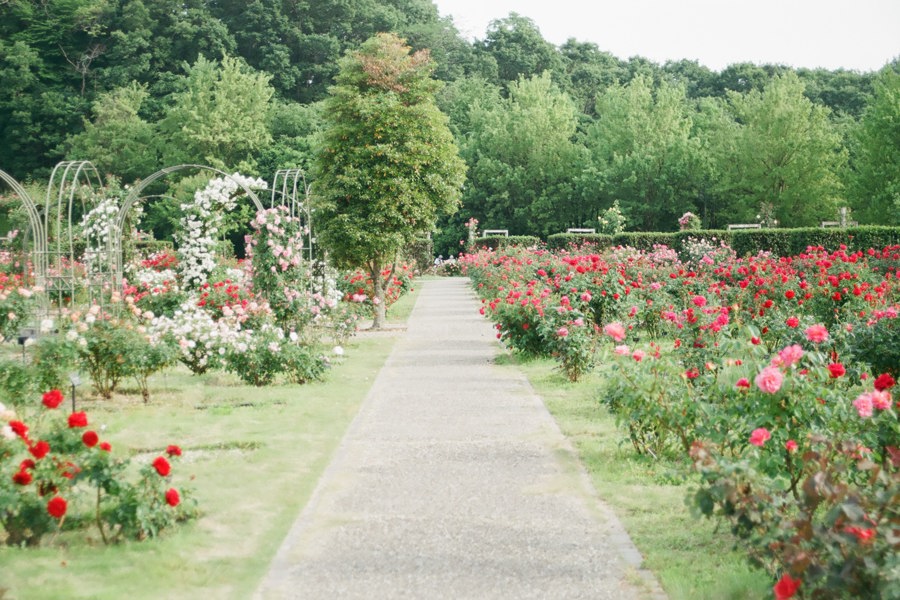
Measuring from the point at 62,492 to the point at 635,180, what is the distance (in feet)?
142

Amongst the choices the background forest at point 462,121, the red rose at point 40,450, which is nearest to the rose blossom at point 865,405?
the red rose at point 40,450

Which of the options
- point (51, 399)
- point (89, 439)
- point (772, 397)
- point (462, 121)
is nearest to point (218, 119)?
point (462, 121)

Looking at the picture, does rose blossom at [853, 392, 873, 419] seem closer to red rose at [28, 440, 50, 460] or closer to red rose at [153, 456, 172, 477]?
red rose at [153, 456, 172, 477]

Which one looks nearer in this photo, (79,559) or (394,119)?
(79,559)

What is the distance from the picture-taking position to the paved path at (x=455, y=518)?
167 inches

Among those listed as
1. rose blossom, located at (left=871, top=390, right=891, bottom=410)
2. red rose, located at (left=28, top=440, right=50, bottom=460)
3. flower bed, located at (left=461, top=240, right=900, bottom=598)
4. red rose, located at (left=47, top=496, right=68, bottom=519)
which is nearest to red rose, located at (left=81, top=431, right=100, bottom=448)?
red rose, located at (left=28, top=440, right=50, bottom=460)

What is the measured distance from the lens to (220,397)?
9898 millimetres

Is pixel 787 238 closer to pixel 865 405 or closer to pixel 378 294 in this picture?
pixel 378 294

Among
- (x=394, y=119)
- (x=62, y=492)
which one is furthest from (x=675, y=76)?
(x=62, y=492)

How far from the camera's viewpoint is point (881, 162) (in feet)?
119

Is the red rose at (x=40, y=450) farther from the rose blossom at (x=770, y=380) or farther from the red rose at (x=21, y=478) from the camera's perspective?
the rose blossom at (x=770, y=380)

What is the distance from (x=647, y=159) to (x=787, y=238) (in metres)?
20.1

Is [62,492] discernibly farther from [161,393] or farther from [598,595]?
[161,393]

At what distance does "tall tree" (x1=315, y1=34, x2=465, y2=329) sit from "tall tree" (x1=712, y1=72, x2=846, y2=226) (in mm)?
27747
